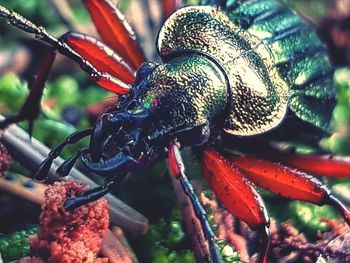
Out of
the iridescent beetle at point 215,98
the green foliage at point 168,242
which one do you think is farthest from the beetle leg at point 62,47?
the green foliage at point 168,242

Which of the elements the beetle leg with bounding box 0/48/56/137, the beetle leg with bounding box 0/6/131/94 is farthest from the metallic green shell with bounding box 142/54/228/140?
the beetle leg with bounding box 0/48/56/137

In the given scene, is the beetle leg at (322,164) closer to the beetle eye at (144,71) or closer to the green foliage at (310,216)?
the green foliage at (310,216)

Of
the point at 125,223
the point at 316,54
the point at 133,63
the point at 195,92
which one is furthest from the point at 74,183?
the point at 316,54

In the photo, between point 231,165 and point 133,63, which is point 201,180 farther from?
point 133,63

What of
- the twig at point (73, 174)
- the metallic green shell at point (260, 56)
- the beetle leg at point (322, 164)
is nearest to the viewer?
the twig at point (73, 174)

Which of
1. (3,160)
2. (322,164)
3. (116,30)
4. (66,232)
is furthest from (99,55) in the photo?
(322,164)
